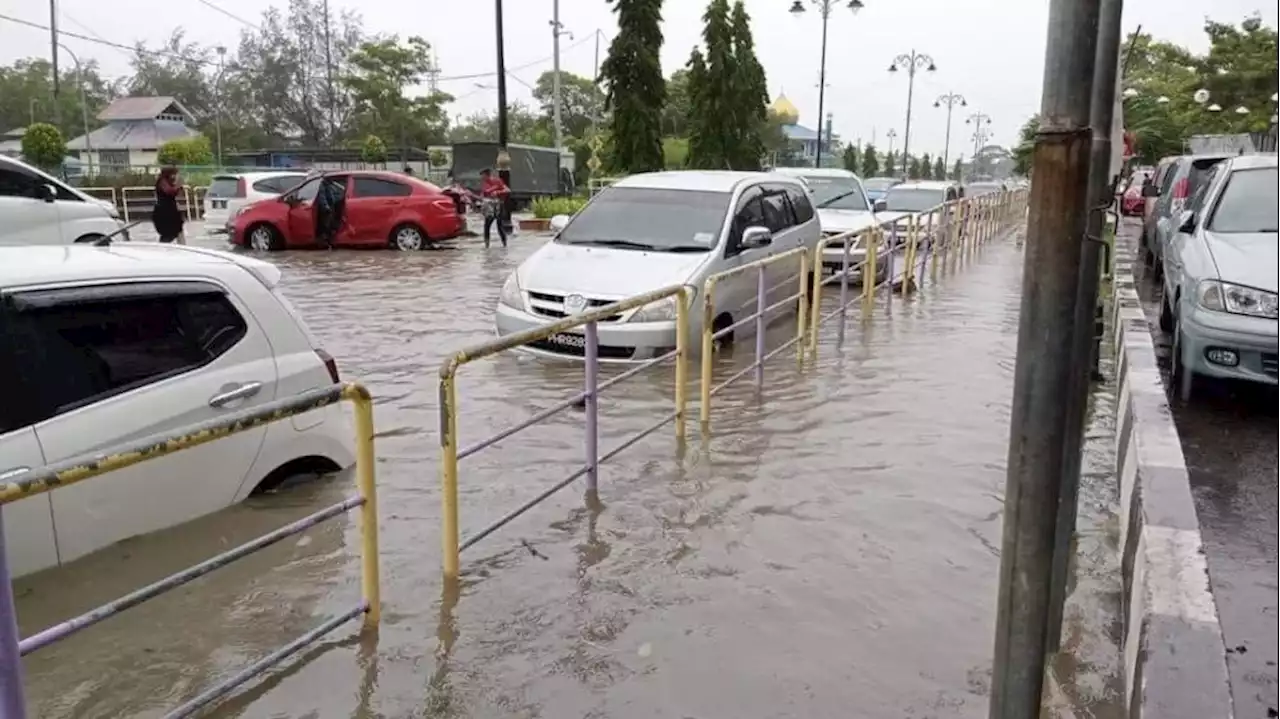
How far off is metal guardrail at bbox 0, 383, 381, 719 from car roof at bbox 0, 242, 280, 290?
1.23 meters

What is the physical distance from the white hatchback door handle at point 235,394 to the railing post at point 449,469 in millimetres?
982

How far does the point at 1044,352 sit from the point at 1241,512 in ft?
13.0

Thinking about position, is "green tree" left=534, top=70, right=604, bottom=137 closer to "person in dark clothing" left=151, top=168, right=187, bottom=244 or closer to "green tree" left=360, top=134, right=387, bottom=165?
"green tree" left=360, top=134, right=387, bottom=165

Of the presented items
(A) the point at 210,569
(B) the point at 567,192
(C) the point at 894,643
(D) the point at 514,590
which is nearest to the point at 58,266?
(A) the point at 210,569

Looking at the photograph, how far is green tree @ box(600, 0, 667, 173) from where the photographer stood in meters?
25.6

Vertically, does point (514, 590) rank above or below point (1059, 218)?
below

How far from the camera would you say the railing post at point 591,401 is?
485 centimetres

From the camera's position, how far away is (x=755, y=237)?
8750mm

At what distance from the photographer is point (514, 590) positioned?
4.14m

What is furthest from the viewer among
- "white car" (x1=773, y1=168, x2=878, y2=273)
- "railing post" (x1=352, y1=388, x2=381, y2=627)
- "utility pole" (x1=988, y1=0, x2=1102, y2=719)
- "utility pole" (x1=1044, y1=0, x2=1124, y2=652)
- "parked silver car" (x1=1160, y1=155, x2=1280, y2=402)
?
"white car" (x1=773, y1=168, x2=878, y2=273)

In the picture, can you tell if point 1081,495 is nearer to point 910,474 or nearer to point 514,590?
point 910,474

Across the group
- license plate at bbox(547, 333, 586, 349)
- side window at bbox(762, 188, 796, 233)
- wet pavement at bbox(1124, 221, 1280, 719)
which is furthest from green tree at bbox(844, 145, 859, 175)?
license plate at bbox(547, 333, 586, 349)

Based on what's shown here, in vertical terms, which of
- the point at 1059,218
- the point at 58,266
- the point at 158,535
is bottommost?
the point at 158,535

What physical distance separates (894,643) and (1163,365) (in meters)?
5.57
